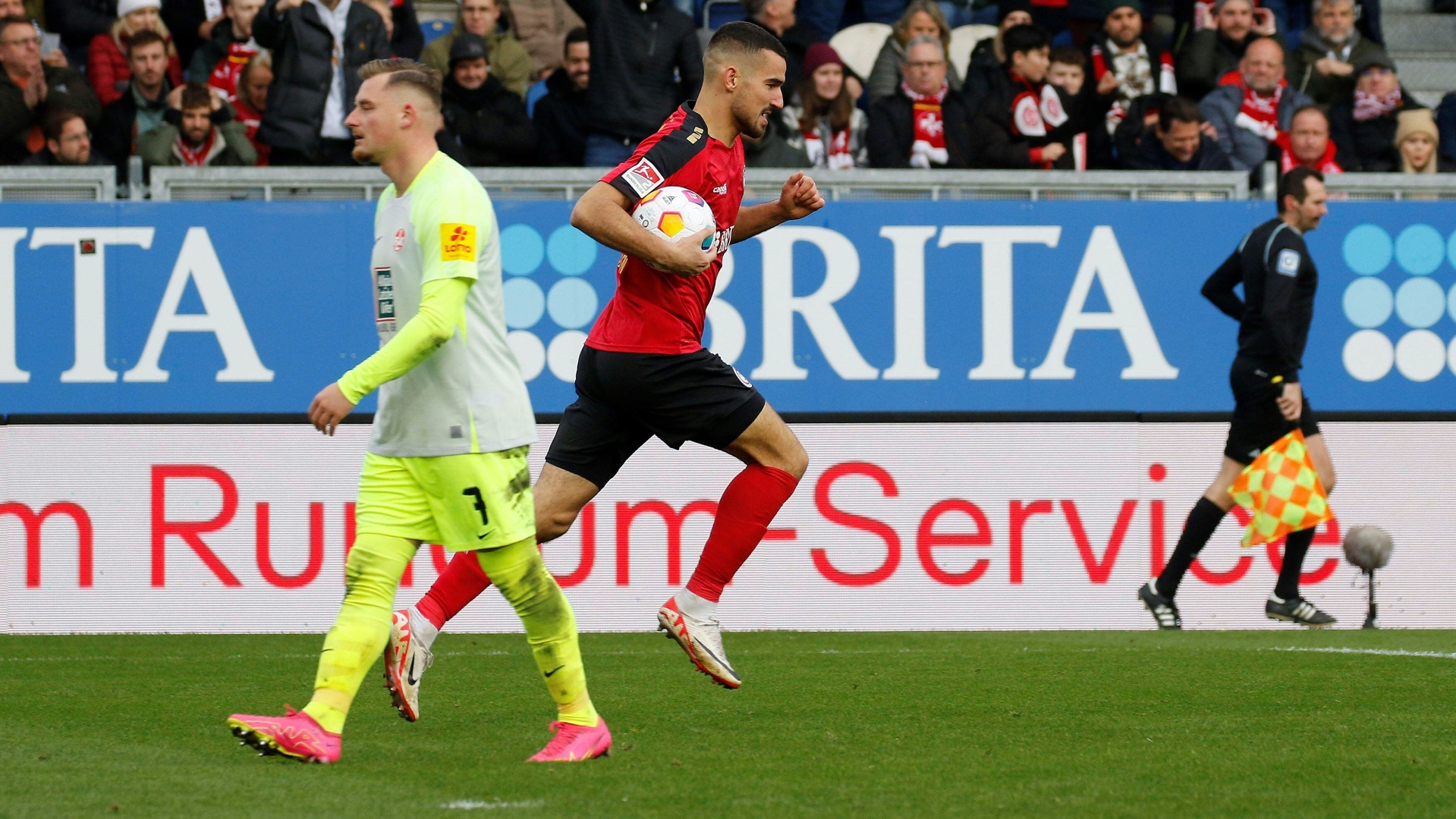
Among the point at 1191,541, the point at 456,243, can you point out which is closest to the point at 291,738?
the point at 456,243

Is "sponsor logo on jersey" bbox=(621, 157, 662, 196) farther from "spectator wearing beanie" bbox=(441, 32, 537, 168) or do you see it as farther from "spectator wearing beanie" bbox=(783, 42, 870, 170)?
"spectator wearing beanie" bbox=(783, 42, 870, 170)

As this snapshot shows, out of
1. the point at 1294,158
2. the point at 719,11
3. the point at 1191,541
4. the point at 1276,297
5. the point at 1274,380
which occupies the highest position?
the point at 719,11

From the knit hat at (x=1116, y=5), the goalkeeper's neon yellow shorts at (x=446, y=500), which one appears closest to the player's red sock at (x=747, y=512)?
the goalkeeper's neon yellow shorts at (x=446, y=500)

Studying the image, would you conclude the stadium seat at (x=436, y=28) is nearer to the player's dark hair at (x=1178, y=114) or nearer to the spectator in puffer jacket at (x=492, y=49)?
the spectator in puffer jacket at (x=492, y=49)

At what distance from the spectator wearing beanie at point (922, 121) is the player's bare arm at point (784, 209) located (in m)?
6.26

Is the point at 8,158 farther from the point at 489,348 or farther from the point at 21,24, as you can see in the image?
the point at 489,348

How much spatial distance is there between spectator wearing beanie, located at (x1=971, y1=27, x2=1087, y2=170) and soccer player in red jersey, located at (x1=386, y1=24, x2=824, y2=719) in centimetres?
655

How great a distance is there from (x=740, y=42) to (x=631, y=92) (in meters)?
6.43

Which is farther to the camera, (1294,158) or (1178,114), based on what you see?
(1294,158)

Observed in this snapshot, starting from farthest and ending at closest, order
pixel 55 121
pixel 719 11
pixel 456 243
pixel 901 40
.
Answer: pixel 719 11
pixel 901 40
pixel 55 121
pixel 456 243

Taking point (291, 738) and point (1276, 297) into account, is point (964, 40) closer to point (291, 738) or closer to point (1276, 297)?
point (1276, 297)

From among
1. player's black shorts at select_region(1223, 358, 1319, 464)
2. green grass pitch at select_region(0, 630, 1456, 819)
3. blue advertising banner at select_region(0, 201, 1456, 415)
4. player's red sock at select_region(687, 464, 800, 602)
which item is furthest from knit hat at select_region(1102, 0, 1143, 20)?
player's red sock at select_region(687, 464, 800, 602)

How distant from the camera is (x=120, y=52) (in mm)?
13305

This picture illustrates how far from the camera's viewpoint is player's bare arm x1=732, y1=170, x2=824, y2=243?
640 centimetres
